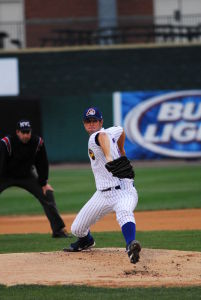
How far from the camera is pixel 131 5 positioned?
3306 centimetres

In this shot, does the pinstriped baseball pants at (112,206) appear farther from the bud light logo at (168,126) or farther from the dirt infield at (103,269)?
the bud light logo at (168,126)

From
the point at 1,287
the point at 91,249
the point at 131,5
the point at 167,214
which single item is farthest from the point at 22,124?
the point at 131,5

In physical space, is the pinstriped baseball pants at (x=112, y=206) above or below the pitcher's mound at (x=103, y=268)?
above

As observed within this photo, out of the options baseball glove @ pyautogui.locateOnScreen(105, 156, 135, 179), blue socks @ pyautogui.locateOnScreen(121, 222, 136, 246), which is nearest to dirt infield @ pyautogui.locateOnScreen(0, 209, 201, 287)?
blue socks @ pyautogui.locateOnScreen(121, 222, 136, 246)

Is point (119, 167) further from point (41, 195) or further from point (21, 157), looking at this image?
point (41, 195)

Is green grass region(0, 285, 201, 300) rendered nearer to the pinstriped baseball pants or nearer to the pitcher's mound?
the pitcher's mound

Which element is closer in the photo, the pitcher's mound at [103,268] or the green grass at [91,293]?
the green grass at [91,293]

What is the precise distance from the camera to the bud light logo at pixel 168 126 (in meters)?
28.8

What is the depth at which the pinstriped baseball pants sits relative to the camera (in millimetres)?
8672

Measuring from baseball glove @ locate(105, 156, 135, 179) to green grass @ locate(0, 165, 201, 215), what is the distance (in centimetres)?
798

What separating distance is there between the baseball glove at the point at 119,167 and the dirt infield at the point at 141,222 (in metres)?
4.77

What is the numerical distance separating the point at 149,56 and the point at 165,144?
3.65m

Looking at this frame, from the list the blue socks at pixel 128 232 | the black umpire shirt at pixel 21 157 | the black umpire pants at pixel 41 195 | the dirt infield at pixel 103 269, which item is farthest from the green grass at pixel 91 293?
the black umpire pants at pixel 41 195

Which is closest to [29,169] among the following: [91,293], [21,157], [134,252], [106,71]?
[21,157]
